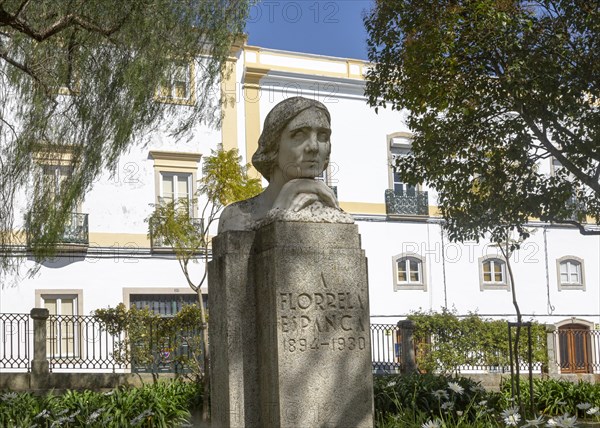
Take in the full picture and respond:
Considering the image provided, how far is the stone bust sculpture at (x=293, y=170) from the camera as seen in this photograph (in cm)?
688

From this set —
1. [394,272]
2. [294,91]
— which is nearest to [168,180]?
[294,91]

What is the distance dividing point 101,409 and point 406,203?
20137 mm

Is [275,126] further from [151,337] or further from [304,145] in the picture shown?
[151,337]

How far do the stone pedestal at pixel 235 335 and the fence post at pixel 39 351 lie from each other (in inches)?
442

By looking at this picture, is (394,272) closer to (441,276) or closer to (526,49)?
(441,276)

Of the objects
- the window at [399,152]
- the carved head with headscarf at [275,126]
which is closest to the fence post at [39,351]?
the carved head with headscarf at [275,126]

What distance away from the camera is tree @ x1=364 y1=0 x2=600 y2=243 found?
606 inches

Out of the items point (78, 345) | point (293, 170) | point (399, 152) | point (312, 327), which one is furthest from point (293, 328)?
point (399, 152)

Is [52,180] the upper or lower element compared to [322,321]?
upper

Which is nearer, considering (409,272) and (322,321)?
(322,321)

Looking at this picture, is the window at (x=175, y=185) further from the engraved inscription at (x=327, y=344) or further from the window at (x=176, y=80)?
the engraved inscription at (x=327, y=344)

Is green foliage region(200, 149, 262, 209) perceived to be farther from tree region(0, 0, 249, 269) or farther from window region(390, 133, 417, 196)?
window region(390, 133, 417, 196)

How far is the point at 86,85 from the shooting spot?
14.5 m

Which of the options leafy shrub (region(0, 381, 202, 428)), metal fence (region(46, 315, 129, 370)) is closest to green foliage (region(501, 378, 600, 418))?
leafy shrub (region(0, 381, 202, 428))
